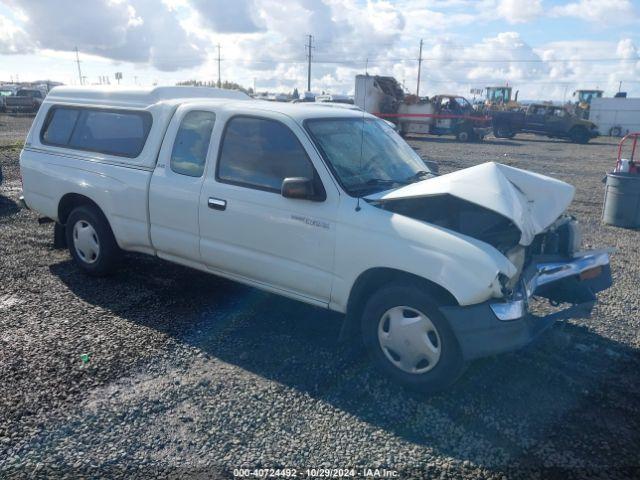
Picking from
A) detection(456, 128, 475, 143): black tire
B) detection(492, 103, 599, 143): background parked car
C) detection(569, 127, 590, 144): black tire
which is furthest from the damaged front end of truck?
detection(569, 127, 590, 144): black tire

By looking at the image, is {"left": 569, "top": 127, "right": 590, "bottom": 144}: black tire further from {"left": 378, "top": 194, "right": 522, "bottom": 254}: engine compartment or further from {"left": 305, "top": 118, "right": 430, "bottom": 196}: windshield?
{"left": 378, "top": 194, "right": 522, "bottom": 254}: engine compartment

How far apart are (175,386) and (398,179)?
2303 mm

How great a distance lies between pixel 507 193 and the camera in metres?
3.80

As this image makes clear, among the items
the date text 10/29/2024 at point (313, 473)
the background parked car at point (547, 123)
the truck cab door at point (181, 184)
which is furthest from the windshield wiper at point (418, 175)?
the background parked car at point (547, 123)

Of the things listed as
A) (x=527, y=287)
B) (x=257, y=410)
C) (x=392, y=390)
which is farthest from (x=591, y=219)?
(x=257, y=410)

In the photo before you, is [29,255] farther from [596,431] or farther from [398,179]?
[596,431]

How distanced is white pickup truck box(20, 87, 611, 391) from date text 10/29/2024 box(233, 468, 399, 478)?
85 cm

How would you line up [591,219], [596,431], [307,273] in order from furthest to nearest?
1. [591,219]
2. [307,273]
3. [596,431]

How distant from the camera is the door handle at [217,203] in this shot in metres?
4.52

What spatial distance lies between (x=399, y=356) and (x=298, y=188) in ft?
4.46

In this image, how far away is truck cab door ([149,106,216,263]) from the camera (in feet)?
15.6

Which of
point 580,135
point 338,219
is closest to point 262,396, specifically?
point 338,219

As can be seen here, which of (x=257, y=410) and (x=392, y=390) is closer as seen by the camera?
(x=257, y=410)

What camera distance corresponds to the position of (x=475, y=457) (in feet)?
10.4
